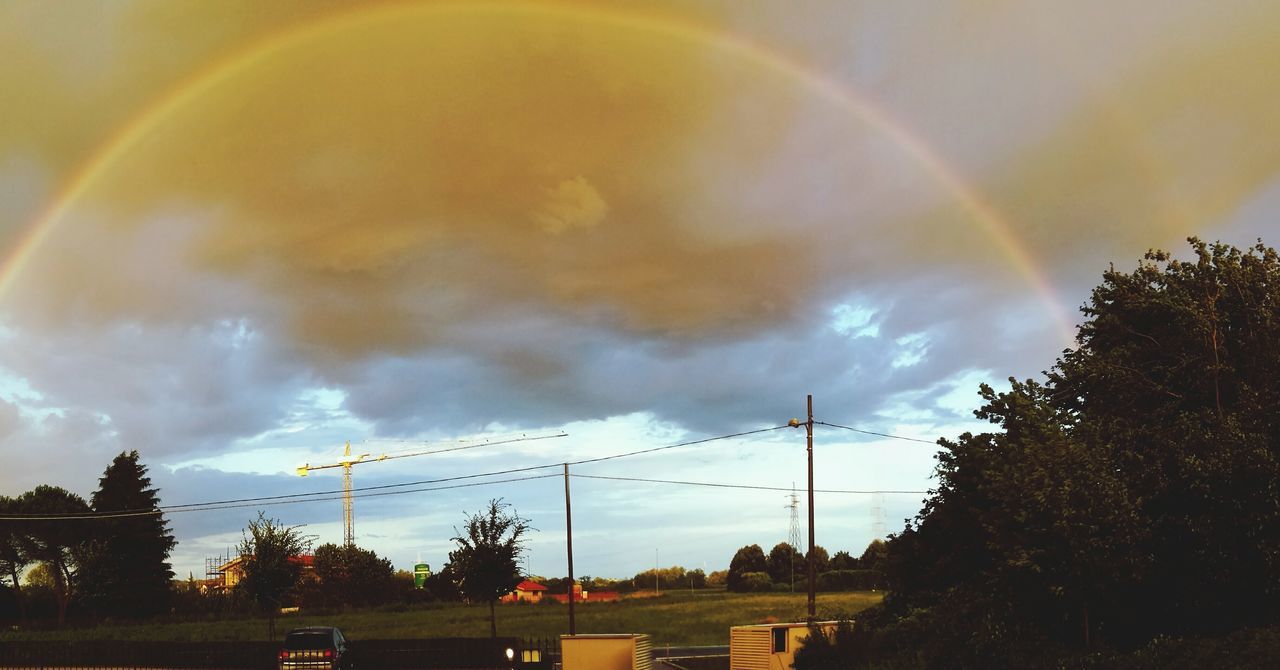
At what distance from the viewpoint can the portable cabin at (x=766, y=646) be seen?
98.3 feet

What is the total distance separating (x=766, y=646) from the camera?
30062 mm

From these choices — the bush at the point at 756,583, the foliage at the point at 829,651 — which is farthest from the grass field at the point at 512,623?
the bush at the point at 756,583

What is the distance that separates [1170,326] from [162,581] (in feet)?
257

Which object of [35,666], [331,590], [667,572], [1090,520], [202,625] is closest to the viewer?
[1090,520]

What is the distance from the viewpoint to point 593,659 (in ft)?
98.0

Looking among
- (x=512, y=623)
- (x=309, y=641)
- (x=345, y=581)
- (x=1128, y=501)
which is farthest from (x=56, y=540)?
(x=1128, y=501)

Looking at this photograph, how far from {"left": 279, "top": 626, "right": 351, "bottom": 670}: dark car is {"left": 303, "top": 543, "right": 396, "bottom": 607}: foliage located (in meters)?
61.1

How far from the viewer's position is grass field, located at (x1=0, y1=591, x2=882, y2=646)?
57219mm

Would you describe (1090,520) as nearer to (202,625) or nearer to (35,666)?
(35,666)

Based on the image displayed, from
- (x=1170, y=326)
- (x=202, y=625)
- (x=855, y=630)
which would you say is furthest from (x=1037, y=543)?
(x=202, y=625)

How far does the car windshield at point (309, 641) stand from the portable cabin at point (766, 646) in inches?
460

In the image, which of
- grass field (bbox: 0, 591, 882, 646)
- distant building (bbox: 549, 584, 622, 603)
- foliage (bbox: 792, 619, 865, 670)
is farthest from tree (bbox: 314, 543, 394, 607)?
foliage (bbox: 792, 619, 865, 670)

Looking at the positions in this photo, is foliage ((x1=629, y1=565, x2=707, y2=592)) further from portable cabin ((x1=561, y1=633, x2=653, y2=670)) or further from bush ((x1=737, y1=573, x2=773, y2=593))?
portable cabin ((x1=561, y1=633, x2=653, y2=670))

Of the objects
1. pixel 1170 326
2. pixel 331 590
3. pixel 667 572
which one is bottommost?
pixel 667 572
